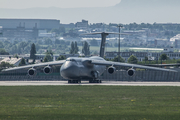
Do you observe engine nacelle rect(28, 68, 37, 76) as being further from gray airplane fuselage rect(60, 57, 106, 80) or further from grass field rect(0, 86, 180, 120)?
grass field rect(0, 86, 180, 120)

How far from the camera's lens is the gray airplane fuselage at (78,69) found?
59991mm

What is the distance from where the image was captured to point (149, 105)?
3178 centimetres

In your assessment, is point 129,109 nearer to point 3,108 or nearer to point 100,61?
point 3,108

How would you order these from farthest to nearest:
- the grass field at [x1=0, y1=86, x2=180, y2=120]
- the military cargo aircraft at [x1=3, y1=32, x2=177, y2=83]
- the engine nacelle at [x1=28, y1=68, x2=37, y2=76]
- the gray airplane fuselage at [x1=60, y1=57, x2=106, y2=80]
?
the engine nacelle at [x1=28, y1=68, x2=37, y2=76] < the military cargo aircraft at [x1=3, y1=32, x2=177, y2=83] < the gray airplane fuselage at [x1=60, y1=57, x2=106, y2=80] < the grass field at [x1=0, y1=86, x2=180, y2=120]

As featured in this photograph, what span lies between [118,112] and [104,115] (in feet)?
4.85

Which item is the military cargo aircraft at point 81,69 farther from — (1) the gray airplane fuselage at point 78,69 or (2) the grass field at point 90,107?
(2) the grass field at point 90,107

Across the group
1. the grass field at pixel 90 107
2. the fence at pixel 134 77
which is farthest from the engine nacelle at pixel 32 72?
the grass field at pixel 90 107

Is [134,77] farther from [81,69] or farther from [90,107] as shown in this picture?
[90,107]

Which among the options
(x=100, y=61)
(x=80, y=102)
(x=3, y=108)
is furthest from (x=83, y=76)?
(x=3, y=108)

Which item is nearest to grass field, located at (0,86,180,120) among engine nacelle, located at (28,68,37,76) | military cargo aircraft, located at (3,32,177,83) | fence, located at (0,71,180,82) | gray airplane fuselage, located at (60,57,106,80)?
gray airplane fuselage, located at (60,57,106,80)

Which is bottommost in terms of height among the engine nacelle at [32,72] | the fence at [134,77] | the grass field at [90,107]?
the fence at [134,77]

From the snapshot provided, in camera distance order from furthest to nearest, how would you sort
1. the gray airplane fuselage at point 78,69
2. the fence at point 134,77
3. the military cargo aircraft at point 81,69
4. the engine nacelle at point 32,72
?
the fence at point 134,77 < the engine nacelle at point 32,72 < the military cargo aircraft at point 81,69 < the gray airplane fuselage at point 78,69

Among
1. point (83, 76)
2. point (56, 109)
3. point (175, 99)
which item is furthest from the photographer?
point (83, 76)

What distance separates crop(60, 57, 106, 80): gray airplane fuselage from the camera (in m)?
60.0
